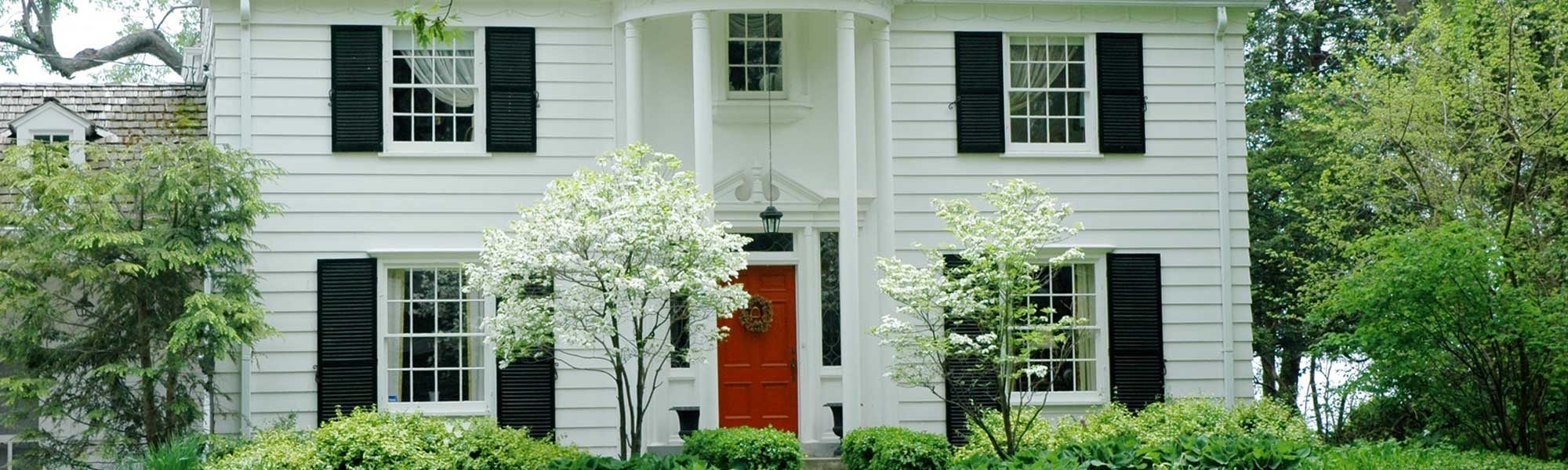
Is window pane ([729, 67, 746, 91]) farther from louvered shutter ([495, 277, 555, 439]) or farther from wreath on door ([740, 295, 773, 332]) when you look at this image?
louvered shutter ([495, 277, 555, 439])

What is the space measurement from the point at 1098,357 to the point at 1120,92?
102 inches

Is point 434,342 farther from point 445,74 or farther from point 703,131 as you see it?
point 703,131

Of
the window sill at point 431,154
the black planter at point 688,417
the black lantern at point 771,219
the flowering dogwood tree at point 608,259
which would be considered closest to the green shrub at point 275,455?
the flowering dogwood tree at point 608,259

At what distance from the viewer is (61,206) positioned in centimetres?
1388

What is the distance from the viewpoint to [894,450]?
1332 centimetres

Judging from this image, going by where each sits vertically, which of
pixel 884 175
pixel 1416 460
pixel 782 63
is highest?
pixel 782 63

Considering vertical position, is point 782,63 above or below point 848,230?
above

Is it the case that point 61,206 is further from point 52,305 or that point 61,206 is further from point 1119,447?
point 1119,447

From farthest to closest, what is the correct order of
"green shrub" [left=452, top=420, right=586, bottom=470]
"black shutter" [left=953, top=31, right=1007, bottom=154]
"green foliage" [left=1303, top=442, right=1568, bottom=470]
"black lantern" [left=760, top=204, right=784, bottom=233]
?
"black shutter" [left=953, top=31, right=1007, bottom=154], "black lantern" [left=760, top=204, right=784, bottom=233], "green shrub" [left=452, top=420, right=586, bottom=470], "green foliage" [left=1303, top=442, right=1568, bottom=470]

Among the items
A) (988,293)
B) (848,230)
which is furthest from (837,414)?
(988,293)

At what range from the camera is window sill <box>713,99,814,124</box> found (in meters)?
15.9

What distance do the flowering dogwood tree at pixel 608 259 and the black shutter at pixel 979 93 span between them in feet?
11.3

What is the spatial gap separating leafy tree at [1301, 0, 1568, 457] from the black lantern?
5151mm

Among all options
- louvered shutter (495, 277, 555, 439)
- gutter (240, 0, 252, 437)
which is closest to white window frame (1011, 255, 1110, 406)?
louvered shutter (495, 277, 555, 439)
